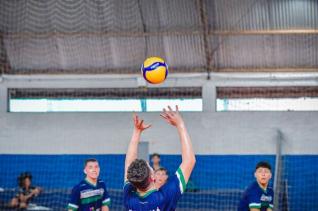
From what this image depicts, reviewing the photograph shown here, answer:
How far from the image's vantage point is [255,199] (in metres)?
8.09

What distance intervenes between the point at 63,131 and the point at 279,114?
567 centimetres

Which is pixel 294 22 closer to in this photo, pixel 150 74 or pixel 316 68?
pixel 316 68

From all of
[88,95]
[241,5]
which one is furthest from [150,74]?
[88,95]

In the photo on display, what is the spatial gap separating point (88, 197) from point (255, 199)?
2283 mm

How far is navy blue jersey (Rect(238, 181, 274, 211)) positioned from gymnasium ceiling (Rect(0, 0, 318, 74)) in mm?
7609

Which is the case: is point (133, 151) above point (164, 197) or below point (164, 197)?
above

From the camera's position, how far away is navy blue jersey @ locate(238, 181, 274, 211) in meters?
8.09

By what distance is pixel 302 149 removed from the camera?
50.1 feet

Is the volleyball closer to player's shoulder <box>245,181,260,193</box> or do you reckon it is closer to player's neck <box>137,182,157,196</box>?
player's shoulder <box>245,181,260,193</box>

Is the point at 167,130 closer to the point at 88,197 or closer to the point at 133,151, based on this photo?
the point at 88,197

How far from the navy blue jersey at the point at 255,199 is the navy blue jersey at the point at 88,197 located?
1912 mm

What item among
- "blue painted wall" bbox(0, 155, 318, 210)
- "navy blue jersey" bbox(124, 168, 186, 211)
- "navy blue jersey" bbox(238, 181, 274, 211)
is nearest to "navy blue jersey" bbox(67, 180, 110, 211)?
"navy blue jersey" bbox(238, 181, 274, 211)

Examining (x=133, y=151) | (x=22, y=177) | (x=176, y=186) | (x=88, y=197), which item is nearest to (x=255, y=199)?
(x=88, y=197)

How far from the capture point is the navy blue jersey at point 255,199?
8094mm
